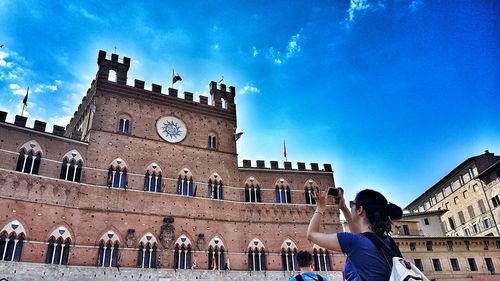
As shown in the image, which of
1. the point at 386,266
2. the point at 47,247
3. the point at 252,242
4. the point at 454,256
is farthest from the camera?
the point at 454,256

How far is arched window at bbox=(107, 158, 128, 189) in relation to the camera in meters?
25.3

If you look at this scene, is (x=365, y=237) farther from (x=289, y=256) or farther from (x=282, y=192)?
(x=282, y=192)

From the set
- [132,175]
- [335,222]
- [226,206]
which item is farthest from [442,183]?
[132,175]

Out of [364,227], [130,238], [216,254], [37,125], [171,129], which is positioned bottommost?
[364,227]

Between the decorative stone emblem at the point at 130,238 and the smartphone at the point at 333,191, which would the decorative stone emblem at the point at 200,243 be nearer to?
the decorative stone emblem at the point at 130,238

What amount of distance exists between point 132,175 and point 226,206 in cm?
675

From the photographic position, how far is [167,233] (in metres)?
25.4

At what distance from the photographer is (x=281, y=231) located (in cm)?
2884

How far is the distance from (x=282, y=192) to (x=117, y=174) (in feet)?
39.2

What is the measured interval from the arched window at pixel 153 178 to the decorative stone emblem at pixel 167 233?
7.24 feet

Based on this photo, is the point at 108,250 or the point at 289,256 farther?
the point at 289,256

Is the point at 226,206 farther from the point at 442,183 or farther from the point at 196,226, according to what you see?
the point at 442,183

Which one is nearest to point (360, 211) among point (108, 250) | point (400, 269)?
point (400, 269)

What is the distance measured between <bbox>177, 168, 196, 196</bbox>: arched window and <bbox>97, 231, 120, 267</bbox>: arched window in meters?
5.23
